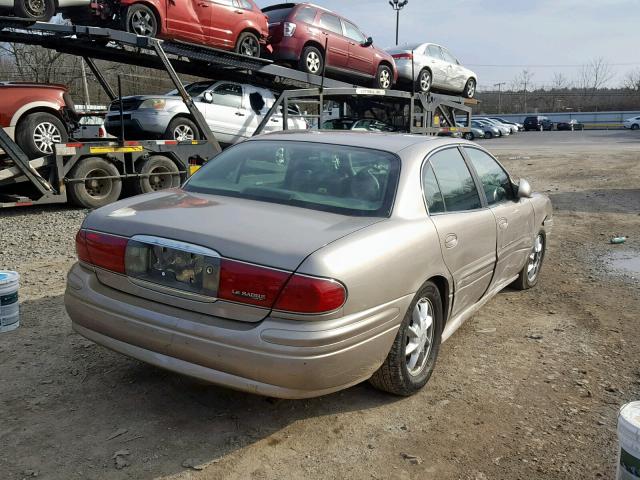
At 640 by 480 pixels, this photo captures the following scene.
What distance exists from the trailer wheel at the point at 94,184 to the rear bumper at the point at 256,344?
6.49 m

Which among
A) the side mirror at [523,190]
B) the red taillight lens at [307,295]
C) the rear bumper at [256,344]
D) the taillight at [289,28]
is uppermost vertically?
the taillight at [289,28]

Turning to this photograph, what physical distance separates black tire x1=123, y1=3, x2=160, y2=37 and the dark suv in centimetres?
4982

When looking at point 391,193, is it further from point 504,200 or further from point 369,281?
point 504,200

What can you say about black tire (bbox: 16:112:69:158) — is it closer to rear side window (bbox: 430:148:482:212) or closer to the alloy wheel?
the alloy wheel

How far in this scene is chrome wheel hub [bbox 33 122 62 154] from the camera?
8523mm

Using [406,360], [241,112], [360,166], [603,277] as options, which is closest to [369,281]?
[406,360]

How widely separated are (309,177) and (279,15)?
9.04 metres

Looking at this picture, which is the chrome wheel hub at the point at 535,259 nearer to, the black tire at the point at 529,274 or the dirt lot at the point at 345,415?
the black tire at the point at 529,274

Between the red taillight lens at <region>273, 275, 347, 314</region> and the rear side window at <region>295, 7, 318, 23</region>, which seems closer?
the red taillight lens at <region>273, 275, 347, 314</region>

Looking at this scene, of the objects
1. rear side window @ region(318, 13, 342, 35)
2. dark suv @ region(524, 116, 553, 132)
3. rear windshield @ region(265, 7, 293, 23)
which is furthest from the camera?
dark suv @ region(524, 116, 553, 132)

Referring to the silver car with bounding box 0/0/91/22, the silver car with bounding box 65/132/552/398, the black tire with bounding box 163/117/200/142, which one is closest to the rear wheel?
the black tire with bounding box 163/117/200/142

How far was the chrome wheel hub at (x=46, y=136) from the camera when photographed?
8523mm

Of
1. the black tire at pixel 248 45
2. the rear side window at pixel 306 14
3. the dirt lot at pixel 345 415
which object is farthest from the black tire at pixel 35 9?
the dirt lot at pixel 345 415

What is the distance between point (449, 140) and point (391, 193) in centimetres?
109
